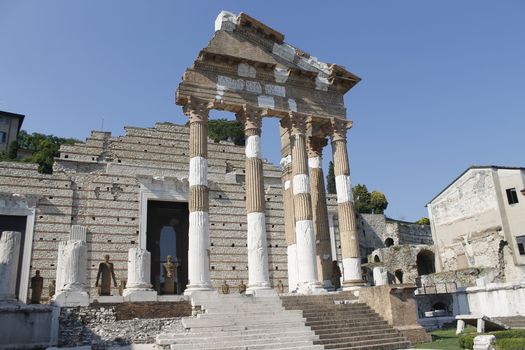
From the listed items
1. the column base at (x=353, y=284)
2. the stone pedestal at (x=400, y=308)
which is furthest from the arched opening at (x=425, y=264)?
the stone pedestal at (x=400, y=308)

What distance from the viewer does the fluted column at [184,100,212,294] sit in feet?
45.9

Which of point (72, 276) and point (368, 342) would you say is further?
point (368, 342)

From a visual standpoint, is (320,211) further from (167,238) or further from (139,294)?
(139,294)

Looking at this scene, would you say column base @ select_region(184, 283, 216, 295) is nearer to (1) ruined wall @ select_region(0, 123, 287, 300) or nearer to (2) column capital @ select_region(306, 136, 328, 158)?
(1) ruined wall @ select_region(0, 123, 287, 300)

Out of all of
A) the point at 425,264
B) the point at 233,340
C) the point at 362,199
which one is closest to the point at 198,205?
the point at 233,340

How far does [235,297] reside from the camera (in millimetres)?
13352

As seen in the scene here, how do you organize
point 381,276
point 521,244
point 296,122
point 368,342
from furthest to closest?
point 521,244
point 296,122
point 381,276
point 368,342

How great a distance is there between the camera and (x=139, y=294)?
1212 centimetres

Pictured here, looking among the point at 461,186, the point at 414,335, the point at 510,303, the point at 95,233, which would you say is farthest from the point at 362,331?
the point at 461,186

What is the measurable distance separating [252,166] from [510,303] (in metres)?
11.6

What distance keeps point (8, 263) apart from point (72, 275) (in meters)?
1.61

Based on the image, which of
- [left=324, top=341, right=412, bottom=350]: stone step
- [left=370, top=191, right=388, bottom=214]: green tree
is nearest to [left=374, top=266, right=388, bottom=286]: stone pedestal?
[left=324, top=341, right=412, bottom=350]: stone step

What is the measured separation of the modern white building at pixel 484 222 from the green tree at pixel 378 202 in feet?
72.4

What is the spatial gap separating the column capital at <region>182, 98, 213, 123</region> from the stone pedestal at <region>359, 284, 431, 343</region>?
8.41 meters
